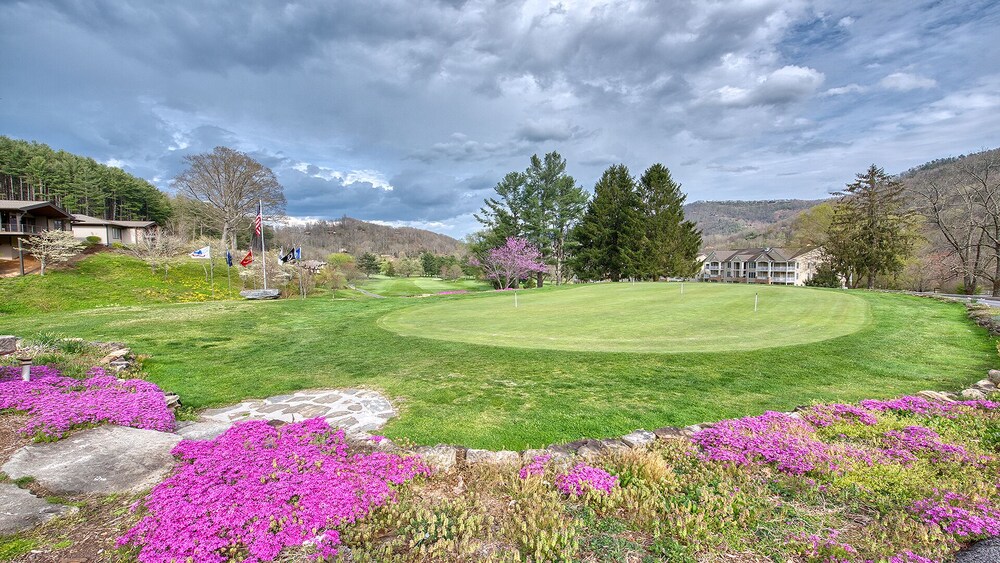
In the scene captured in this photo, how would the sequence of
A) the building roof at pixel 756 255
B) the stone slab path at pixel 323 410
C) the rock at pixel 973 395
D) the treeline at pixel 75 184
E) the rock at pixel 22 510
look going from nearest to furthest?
the rock at pixel 22 510, the stone slab path at pixel 323 410, the rock at pixel 973 395, the treeline at pixel 75 184, the building roof at pixel 756 255

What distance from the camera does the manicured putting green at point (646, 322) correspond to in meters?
9.71

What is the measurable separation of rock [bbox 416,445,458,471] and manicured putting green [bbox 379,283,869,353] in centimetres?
545

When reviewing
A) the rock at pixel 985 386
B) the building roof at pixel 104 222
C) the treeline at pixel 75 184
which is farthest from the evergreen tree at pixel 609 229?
the treeline at pixel 75 184

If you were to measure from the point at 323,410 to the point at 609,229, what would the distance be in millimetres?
40280

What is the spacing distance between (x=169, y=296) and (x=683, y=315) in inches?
1124

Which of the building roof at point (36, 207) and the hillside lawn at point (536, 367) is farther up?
the building roof at point (36, 207)

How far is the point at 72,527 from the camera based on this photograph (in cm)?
271

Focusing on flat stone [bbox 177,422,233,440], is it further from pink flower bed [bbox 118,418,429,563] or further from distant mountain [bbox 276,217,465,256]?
distant mountain [bbox 276,217,465,256]

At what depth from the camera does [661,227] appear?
41.1 m

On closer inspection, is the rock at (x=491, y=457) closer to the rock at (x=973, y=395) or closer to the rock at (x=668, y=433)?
the rock at (x=668, y=433)

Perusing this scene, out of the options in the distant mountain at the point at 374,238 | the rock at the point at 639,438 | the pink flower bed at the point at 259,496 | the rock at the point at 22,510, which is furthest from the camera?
the distant mountain at the point at 374,238

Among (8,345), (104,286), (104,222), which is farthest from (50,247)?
(8,345)

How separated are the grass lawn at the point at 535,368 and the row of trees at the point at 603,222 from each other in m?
27.9

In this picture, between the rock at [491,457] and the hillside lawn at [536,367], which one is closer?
the rock at [491,457]
